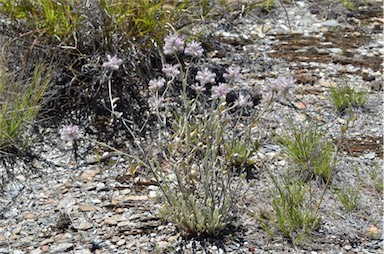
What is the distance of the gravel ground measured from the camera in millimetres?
2578

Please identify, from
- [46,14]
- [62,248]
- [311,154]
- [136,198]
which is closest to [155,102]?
[136,198]

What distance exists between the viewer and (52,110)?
335 centimetres

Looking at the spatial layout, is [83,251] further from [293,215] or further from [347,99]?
[347,99]

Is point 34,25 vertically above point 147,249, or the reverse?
point 34,25

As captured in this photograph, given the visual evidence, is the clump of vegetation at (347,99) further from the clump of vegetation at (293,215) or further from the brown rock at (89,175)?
the brown rock at (89,175)

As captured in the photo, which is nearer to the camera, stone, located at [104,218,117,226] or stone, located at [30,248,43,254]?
A: stone, located at [30,248,43,254]

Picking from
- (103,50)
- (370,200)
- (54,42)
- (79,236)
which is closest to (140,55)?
(103,50)

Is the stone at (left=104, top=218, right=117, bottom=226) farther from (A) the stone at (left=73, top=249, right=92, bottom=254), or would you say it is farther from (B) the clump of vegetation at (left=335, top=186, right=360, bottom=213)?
(B) the clump of vegetation at (left=335, top=186, right=360, bottom=213)

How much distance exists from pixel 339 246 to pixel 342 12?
7.78 ft

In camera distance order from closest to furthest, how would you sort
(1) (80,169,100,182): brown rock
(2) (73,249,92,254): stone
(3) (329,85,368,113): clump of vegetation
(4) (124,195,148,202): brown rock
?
(2) (73,249,92,254): stone, (4) (124,195,148,202): brown rock, (1) (80,169,100,182): brown rock, (3) (329,85,368,113): clump of vegetation

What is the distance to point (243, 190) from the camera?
285cm

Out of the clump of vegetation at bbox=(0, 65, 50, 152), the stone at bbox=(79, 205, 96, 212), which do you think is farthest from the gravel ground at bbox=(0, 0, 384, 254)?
the clump of vegetation at bbox=(0, 65, 50, 152)

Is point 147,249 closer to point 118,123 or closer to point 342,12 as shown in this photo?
point 118,123

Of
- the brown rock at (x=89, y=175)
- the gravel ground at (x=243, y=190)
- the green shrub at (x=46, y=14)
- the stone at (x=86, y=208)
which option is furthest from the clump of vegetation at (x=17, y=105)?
the stone at (x=86, y=208)
